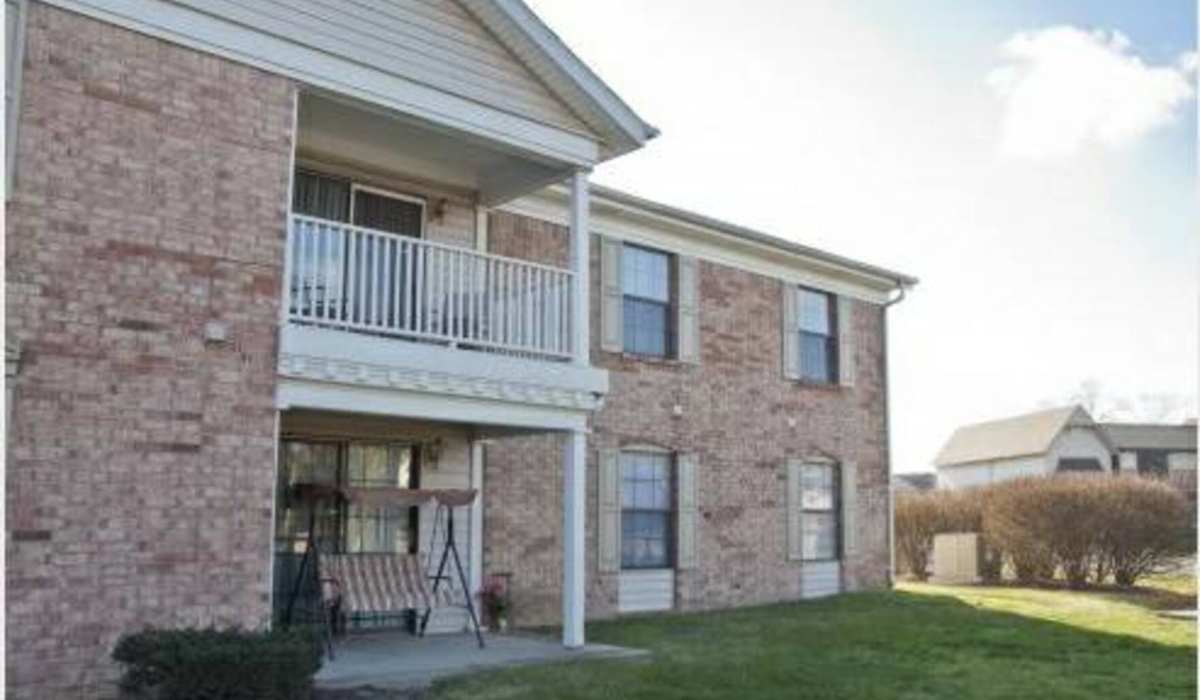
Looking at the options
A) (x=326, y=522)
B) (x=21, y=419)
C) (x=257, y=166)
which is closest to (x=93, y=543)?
(x=21, y=419)

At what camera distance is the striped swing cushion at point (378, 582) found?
447 inches

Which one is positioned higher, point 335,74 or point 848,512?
point 335,74

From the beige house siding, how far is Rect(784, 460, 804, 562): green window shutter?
756cm

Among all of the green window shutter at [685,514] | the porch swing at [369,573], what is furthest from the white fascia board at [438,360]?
the green window shutter at [685,514]

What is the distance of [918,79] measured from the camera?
11523mm

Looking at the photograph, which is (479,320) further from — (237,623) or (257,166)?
(237,623)

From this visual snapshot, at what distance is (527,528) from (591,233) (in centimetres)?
386

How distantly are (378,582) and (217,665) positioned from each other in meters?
3.87

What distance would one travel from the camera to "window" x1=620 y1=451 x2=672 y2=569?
15883 mm

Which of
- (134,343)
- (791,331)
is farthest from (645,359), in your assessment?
(134,343)

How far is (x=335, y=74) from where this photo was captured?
34.4 feet

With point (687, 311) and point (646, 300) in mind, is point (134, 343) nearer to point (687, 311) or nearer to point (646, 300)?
point (646, 300)

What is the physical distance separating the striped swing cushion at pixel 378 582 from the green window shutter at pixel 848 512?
883cm

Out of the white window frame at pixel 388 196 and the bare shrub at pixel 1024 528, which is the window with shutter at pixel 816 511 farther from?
the white window frame at pixel 388 196
